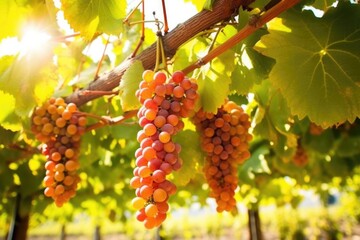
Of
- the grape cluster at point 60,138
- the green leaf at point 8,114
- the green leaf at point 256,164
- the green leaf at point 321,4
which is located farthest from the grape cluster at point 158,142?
the green leaf at point 256,164

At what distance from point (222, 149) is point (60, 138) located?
884 mm

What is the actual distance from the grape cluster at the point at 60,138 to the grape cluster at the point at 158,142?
2.47 feet

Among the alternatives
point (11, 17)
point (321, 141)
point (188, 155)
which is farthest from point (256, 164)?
point (11, 17)

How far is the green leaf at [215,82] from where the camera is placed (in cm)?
155

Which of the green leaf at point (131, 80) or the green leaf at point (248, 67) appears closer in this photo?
the green leaf at point (131, 80)

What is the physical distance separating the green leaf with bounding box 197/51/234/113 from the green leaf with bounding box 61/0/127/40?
0.44 metres

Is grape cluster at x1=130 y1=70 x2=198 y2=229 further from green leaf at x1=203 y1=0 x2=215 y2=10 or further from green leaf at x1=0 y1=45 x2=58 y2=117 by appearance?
green leaf at x1=0 y1=45 x2=58 y2=117

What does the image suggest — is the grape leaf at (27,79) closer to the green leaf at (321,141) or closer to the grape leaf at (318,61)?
the grape leaf at (318,61)

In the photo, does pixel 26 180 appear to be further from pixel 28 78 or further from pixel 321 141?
pixel 321 141

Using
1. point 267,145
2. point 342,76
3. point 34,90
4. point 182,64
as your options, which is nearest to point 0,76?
point 34,90

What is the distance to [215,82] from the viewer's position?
5.14ft

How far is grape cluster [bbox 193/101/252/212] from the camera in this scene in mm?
1725

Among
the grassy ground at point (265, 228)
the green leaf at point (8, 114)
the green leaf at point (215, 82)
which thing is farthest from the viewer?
the grassy ground at point (265, 228)

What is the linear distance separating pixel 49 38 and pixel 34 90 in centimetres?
31
